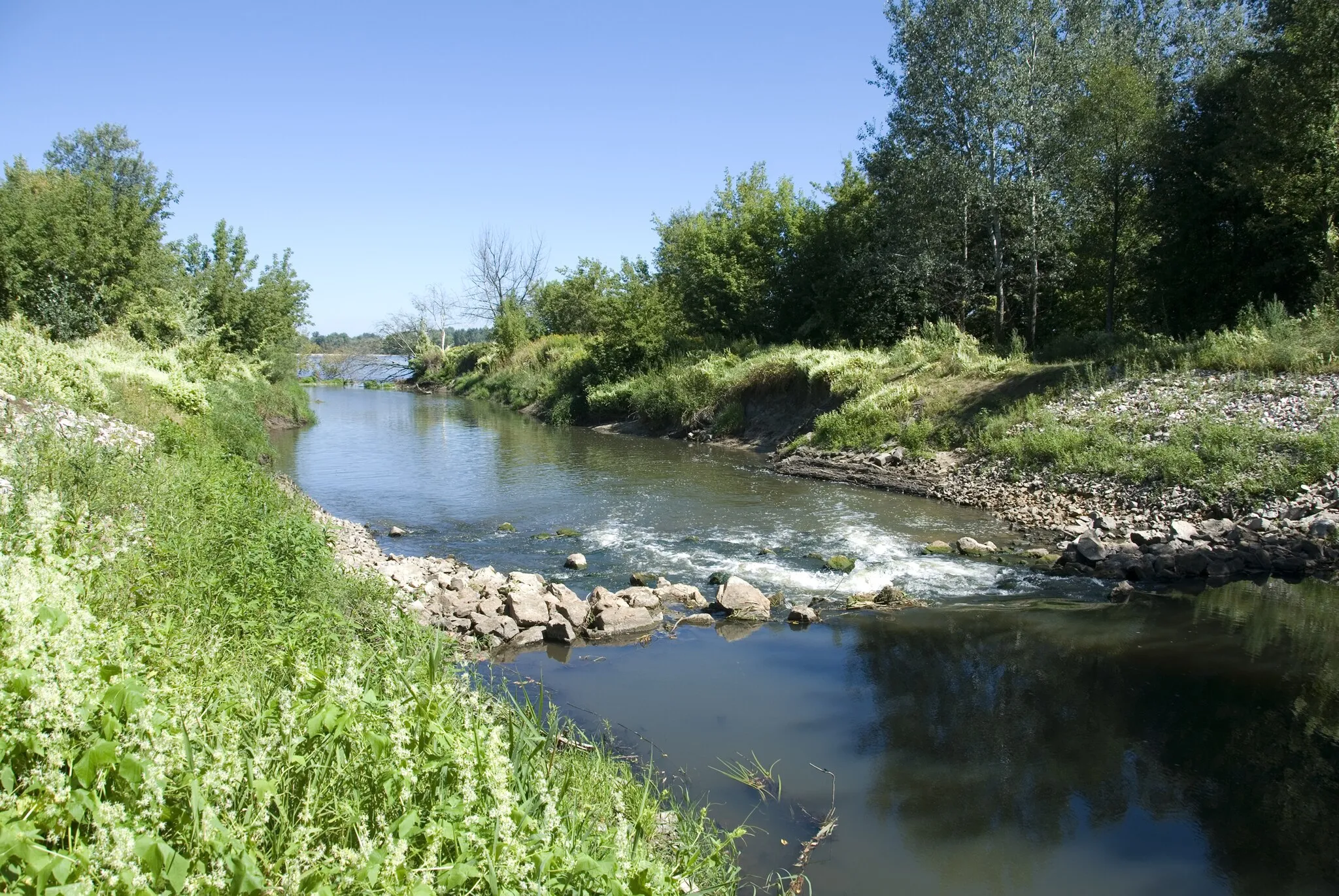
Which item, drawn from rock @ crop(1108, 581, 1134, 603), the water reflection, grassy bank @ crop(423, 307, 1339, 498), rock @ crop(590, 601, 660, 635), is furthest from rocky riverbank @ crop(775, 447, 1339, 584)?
rock @ crop(590, 601, 660, 635)

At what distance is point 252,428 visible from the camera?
18.8 meters

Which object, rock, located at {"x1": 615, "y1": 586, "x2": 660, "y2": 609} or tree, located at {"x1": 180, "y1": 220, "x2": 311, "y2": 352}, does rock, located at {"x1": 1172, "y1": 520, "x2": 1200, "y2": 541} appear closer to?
rock, located at {"x1": 615, "y1": 586, "x2": 660, "y2": 609}

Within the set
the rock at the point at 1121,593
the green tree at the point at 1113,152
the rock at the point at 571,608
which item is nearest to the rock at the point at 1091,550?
the rock at the point at 1121,593

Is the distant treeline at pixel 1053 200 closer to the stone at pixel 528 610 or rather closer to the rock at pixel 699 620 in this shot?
the rock at pixel 699 620

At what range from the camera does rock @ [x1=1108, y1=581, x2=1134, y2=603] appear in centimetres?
1065

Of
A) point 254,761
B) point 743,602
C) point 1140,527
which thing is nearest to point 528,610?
point 743,602

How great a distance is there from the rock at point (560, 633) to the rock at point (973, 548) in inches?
257

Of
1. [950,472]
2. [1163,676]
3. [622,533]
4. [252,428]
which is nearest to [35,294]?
[252,428]

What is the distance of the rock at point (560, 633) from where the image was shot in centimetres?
923

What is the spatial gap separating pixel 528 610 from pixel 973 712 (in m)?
4.64

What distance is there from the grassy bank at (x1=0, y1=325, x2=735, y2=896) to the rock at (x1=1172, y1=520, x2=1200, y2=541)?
10.1m

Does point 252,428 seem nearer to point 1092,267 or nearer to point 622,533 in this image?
point 622,533

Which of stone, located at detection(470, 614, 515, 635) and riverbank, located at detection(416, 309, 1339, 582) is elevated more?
riverbank, located at detection(416, 309, 1339, 582)

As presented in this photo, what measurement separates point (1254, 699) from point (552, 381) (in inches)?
1353
